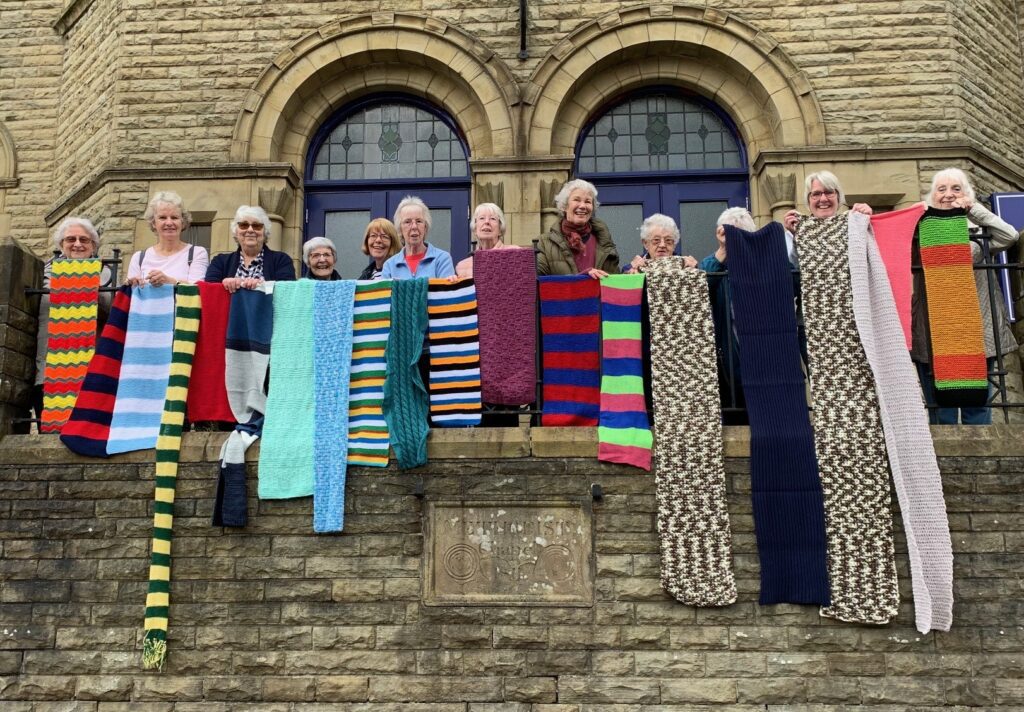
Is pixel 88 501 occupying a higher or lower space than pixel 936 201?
lower

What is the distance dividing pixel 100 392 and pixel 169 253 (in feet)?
3.71

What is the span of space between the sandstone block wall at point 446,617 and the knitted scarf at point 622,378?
13 cm

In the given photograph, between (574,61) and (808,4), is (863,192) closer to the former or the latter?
(808,4)

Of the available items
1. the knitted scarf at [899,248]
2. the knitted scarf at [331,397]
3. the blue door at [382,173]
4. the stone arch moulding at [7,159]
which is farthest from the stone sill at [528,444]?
the stone arch moulding at [7,159]

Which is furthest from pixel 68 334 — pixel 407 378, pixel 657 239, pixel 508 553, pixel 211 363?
pixel 657 239

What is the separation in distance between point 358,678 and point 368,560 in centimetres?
71

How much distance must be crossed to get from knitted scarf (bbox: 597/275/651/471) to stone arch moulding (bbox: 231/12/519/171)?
14.2 ft

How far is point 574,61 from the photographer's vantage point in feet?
35.5

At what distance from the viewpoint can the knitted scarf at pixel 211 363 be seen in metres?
6.86

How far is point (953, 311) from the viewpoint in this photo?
665cm

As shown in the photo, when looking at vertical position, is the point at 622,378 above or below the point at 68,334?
below

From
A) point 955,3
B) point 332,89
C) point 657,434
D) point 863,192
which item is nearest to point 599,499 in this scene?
point 657,434

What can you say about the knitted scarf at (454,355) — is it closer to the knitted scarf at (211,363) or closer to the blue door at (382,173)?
the knitted scarf at (211,363)

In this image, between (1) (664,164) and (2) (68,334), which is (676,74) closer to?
(1) (664,164)
